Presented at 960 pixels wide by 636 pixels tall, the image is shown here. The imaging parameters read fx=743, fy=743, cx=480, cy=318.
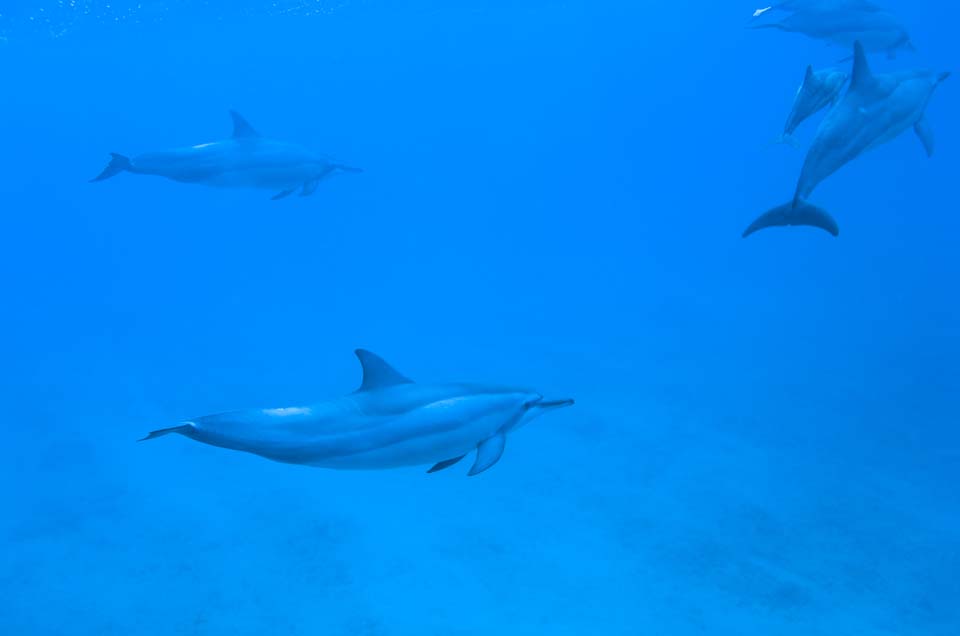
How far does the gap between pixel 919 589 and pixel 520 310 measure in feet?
43.5

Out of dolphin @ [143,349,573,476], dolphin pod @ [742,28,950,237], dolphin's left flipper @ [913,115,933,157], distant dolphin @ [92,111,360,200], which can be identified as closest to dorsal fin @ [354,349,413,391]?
dolphin @ [143,349,573,476]

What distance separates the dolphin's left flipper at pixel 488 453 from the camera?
373 centimetres

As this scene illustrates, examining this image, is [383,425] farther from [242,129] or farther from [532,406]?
[242,129]

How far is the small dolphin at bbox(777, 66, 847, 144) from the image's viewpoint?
4.57m

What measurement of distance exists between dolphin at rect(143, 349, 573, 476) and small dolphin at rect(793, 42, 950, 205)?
191 cm

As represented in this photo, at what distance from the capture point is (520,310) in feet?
63.8

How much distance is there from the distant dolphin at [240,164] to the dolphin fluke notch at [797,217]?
4204 mm

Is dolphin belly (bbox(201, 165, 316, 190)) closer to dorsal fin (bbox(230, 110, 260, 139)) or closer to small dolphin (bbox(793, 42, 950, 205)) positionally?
dorsal fin (bbox(230, 110, 260, 139))

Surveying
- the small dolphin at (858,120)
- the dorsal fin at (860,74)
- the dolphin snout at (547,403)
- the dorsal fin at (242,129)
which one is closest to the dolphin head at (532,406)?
the dolphin snout at (547,403)

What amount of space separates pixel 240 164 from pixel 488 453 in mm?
4181

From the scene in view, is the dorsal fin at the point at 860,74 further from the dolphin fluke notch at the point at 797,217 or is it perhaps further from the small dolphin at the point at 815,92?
the dolphin fluke notch at the point at 797,217

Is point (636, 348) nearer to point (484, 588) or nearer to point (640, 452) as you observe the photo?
point (640, 452)

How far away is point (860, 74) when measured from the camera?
399 cm

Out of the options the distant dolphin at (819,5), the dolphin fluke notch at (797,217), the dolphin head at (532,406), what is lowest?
the dolphin head at (532,406)
